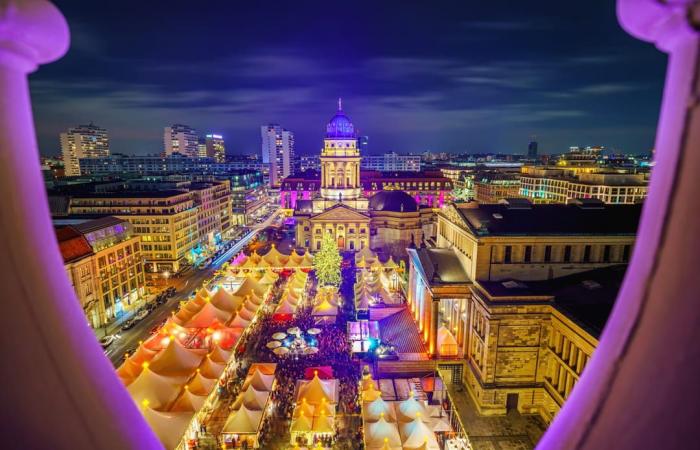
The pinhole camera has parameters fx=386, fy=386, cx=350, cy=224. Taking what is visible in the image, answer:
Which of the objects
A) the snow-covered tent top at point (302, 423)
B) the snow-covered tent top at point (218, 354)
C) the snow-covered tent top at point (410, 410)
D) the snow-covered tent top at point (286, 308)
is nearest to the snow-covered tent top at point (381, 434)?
the snow-covered tent top at point (410, 410)

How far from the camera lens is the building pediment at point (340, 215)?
6606 cm

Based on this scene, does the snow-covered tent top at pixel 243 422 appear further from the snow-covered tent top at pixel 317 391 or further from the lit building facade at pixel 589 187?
the lit building facade at pixel 589 187

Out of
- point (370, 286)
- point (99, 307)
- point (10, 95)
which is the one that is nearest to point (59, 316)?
point (10, 95)

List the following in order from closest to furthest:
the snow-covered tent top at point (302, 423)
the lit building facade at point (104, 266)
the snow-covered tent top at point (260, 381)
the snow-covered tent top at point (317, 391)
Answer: the snow-covered tent top at point (302, 423), the snow-covered tent top at point (317, 391), the snow-covered tent top at point (260, 381), the lit building facade at point (104, 266)

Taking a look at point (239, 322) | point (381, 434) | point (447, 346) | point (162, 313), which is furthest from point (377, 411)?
point (162, 313)

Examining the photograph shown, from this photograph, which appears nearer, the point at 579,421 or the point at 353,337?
the point at 579,421

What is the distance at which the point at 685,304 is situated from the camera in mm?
1887

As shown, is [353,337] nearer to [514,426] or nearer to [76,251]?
[514,426]

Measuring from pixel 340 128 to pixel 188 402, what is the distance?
59655 mm

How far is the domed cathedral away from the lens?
66812mm

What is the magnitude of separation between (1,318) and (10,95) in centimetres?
120

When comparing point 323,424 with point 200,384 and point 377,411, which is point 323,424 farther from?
point 200,384

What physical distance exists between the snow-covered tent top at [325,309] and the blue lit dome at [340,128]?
4290 cm

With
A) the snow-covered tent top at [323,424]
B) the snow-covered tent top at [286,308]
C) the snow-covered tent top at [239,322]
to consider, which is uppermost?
the snow-covered tent top at [239,322]
